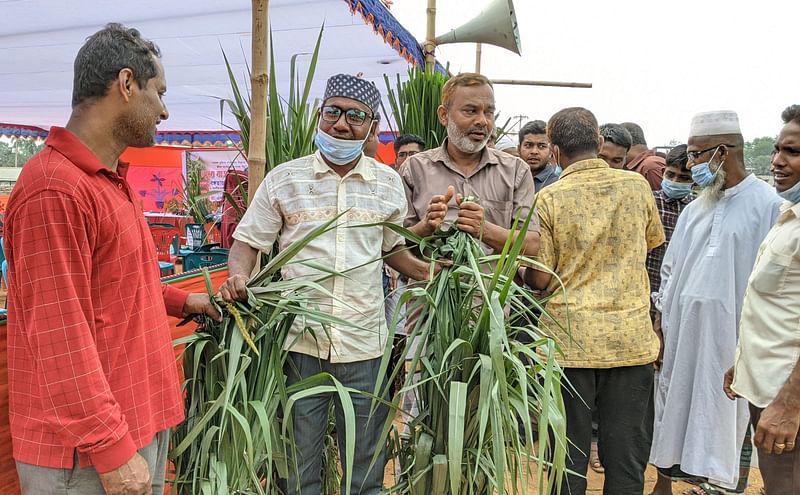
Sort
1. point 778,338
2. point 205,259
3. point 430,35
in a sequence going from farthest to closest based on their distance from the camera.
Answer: point 430,35 → point 205,259 → point 778,338

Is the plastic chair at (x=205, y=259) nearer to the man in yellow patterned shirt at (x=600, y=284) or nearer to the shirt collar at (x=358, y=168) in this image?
the shirt collar at (x=358, y=168)

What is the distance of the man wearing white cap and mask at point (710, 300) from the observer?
223 centimetres

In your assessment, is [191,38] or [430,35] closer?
[430,35]

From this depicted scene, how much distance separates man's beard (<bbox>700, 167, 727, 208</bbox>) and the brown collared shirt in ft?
2.77

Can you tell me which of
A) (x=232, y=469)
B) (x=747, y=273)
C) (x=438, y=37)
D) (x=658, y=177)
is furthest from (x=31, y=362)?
(x=438, y=37)

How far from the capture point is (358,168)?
173cm

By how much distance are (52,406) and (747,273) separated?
7.75 feet

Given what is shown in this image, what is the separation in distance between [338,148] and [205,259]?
1.80m

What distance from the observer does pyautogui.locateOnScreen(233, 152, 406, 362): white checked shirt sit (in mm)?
1655

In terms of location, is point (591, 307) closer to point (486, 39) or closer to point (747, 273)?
point (747, 273)

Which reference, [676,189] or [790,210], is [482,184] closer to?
[790,210]

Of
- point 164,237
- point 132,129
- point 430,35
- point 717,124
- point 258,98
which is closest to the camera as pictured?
point 132,129

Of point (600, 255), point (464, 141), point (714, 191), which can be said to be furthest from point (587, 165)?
point (714, 191)

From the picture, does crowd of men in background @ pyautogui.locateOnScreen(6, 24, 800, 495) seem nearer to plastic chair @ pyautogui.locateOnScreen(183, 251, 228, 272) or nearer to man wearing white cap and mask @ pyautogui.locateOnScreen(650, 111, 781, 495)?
man wearing white cap and mask @ pyautogui.locateOnScreen(650, 111, 781, 495)
